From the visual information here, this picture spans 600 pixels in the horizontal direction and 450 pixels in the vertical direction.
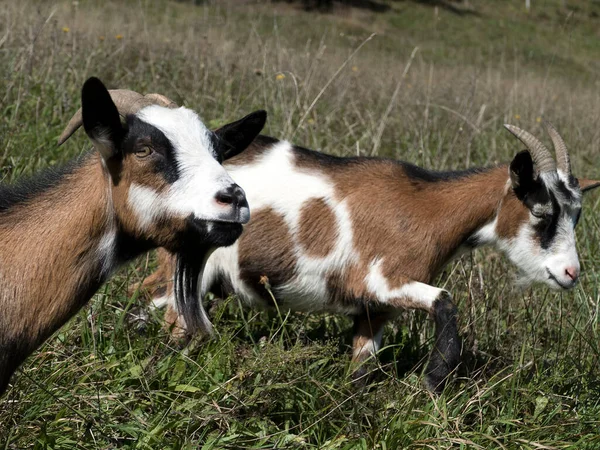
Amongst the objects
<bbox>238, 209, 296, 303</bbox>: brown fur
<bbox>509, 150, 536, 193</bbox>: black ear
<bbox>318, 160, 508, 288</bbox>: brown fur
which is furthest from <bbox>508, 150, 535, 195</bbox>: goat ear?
<bbox>238, 209, 296, 303</bbox>: brown fur

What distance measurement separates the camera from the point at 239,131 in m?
3.55

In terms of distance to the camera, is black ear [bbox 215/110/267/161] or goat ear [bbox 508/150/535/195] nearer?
black ear [bbox 215/110/267/161]

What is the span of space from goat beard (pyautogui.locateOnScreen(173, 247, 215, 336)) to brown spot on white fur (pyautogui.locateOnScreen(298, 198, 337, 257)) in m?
1.11

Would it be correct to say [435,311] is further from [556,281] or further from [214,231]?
[214,231]

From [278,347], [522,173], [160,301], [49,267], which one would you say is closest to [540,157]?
[522,173]

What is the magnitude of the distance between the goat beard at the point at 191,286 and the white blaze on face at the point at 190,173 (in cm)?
23

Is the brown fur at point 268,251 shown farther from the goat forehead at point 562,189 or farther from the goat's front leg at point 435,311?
the goat forehead at point 562,189

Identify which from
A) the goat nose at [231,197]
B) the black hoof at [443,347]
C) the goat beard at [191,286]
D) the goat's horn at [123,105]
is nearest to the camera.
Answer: the goat nose at [231,197]

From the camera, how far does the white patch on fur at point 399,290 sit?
4.43 meters

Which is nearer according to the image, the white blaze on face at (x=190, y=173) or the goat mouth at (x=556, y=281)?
the white blaze on face at (x=190, y=173)

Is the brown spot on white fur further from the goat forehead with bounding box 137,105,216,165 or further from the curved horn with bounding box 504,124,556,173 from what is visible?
the goat forehead with bounding box 137,105,216,165

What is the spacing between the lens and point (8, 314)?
3061 mm

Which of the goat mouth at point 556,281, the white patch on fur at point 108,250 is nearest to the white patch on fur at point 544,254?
the goat mouth at point 556,281

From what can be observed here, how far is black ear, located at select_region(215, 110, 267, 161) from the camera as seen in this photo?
3.52m
